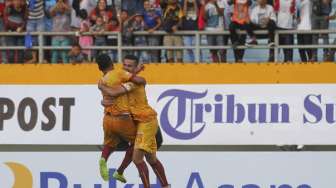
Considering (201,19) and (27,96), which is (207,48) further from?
(27,96)

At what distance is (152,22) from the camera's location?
1442 centimetres

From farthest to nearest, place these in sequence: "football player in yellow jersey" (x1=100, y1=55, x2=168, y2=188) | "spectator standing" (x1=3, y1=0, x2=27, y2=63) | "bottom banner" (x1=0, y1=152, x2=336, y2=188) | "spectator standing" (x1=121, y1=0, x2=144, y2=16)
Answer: "spectator standing" (x1=121, y1=0, x2=144, y2=16), "spectator standing" (x1=3, y1=0, x2=27, y2=63), "bottom banner" (x1=0, y1=152, x2=336, y2=188), "football player in yellow jersey" (x1=100, y1=55, x2=168, y2=188)

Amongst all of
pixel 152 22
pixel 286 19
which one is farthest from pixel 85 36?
pixel 286 19

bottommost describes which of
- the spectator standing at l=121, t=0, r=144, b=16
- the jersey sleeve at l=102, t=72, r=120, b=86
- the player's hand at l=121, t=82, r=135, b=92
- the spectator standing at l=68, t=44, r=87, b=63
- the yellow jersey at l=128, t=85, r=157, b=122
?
the yellow jersey at l=128, t=85, r=157, b=122

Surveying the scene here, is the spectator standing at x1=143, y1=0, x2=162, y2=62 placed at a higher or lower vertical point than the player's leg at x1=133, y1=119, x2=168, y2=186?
higher

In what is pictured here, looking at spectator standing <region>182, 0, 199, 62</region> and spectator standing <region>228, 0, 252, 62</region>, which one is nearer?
spectator standing <region>228, 0, 252, 62</region>

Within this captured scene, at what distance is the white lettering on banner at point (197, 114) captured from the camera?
1177cm

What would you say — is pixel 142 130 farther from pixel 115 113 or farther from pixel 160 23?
pixel 160 23

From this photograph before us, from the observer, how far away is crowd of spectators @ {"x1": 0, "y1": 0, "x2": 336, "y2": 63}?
14.0 metres

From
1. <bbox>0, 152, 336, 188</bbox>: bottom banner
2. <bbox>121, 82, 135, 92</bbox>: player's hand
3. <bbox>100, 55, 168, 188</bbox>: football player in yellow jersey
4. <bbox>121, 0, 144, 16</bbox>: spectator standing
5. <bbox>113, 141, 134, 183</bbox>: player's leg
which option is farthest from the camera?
<bbox>121, 0, 144, 16</bbox>: spectator standing

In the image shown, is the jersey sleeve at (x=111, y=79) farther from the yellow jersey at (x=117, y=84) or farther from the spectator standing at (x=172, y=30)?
the spectator standing at (x=172, y=30)

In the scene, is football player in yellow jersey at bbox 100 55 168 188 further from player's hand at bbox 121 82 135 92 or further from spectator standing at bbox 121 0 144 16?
spectator standing at bbox 121 0 144 16

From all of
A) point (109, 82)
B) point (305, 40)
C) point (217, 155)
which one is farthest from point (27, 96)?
point (305, 40)

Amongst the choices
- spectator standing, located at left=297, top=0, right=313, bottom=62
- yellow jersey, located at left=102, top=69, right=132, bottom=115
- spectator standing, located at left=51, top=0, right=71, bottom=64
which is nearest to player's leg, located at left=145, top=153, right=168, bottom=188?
yellow jersey, located at left=102, top=69, right=132, bottom=115
